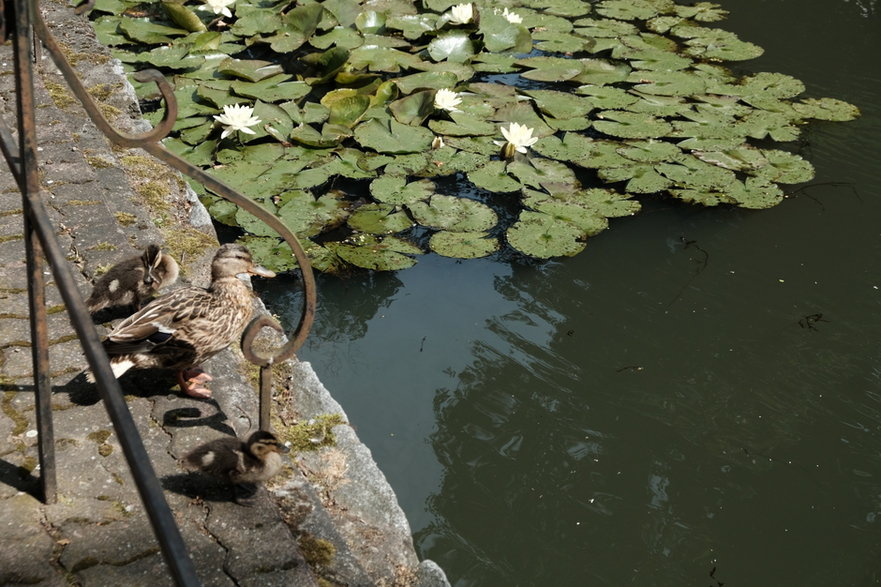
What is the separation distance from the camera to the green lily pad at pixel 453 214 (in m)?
5.60

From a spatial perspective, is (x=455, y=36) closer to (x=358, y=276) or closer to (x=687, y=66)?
(x=687, y=66)

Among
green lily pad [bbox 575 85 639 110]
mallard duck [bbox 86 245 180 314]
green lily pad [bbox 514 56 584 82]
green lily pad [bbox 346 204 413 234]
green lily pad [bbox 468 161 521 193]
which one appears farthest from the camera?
green lily pad [bbox 514 56 584 82]

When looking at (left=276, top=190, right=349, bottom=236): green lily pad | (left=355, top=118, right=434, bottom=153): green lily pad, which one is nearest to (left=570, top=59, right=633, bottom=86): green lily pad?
(left=355, top=118, right=434, bottom=153): green lily pad

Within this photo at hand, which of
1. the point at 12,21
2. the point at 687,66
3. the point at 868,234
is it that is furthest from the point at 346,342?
the point at 687,66

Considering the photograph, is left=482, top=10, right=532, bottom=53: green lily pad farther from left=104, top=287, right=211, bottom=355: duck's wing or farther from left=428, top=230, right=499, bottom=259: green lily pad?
left=104, top=287, right=211, bottom=355: duck's wing

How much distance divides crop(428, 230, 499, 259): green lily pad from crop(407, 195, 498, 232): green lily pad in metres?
0.06

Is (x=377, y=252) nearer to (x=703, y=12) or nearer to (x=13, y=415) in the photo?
(x=13, y=415)

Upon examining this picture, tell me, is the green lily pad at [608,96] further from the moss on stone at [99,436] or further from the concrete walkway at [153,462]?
the moss on stone at [99,436]

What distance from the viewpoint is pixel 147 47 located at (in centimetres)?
738

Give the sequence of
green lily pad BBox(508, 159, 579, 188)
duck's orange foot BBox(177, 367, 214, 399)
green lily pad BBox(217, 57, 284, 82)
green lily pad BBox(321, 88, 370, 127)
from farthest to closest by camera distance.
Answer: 1. green lily pad BBox(217, 57, 284, 82)
2. green lily pad BBox(321, 88, 370, 127)
3. green lily pad BBox(508, 159, 579, 188)
4. duck's orange foot BBox(177, 367, 214, 399)

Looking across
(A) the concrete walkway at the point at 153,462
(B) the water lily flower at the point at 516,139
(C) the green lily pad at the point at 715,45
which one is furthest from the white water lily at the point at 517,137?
(C) the green lily pad at the point at 715,45

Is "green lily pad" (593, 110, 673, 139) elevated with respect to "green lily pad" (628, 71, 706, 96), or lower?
lower

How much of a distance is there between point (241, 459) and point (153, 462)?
0.33m

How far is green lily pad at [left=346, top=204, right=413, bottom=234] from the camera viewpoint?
217 inches
